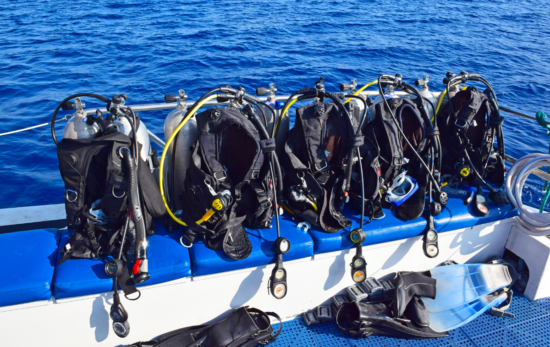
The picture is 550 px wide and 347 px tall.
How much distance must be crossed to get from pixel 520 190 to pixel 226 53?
7402 millimetres

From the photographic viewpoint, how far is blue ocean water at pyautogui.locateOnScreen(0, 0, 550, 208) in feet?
19.3

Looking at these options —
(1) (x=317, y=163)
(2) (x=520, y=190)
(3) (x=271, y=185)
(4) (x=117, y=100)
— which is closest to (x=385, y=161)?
(1) (x=317, y=163)

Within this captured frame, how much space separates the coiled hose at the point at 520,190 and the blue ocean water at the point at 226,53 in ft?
7.06

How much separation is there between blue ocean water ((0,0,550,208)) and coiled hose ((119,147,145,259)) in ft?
9.38

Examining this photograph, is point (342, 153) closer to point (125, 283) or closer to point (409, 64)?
point (125, 283)

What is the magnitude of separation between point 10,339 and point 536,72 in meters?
11.1

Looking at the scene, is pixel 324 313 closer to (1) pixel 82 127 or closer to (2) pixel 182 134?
(2) pixel 182 134

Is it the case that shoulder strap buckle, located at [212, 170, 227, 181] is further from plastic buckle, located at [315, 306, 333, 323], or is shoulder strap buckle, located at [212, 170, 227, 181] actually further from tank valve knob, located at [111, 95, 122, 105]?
plastic buckle, located at [315, 306, 333, 323]

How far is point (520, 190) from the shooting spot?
8.70 feet

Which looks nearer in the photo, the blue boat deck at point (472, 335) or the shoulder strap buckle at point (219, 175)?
the shoulder strap buckle at point (219, 175)

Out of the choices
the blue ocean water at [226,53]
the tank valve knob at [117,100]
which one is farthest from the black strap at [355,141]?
the blue ocean water at [226,53]

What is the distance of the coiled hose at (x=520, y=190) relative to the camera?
8.34 feet

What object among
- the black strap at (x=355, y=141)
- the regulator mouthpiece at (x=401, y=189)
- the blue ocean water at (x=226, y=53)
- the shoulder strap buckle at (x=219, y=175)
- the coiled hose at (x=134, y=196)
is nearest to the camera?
the coiled hose at (x=134, y=196)

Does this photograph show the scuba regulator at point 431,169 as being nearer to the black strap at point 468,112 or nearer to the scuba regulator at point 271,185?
the black strap at point 468,112
